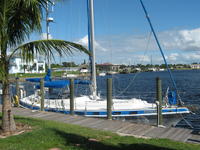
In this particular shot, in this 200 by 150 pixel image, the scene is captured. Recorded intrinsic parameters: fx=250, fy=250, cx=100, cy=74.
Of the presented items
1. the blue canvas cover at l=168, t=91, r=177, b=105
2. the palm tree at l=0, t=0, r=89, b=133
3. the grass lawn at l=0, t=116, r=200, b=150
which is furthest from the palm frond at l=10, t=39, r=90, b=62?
the blue canvas cover at l=168, t=91, r=177, b=105

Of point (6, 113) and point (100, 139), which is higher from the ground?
point (6, 113)

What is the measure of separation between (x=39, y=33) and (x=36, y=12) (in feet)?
2.15

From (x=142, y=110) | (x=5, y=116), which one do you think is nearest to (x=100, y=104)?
(x=142, y=110)

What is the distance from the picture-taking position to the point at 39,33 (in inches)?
302

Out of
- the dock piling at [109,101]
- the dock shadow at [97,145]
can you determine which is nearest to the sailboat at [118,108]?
the dock piling at [109,101]

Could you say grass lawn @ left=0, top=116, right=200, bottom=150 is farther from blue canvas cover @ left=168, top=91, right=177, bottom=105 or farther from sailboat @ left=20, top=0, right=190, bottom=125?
blue canvas cover @ left=168, top=91, right=177, bottom=105

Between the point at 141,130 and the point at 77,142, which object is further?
the point at 141,130

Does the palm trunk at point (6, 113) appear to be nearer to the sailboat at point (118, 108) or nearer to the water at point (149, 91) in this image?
the sailboat at point (118, 108)

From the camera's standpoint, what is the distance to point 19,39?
796 cm

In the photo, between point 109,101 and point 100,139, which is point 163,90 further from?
point 100,139

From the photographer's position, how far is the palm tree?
23.3 ft

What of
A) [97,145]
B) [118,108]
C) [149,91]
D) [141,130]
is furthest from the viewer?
[149,91]

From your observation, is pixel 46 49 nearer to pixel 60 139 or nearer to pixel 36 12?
pixel 36 12

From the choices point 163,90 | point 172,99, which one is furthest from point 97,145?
point 163,90
